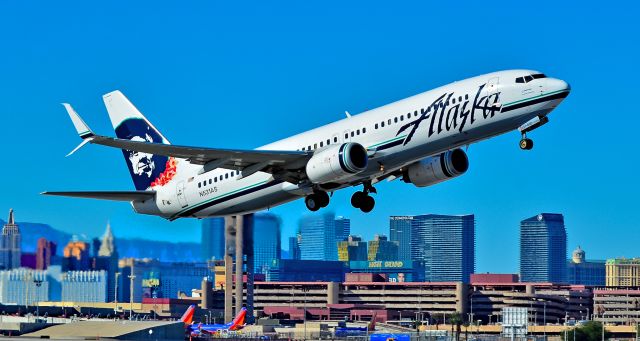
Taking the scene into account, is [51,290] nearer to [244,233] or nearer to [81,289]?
[81,289]

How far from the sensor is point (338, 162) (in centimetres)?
6644

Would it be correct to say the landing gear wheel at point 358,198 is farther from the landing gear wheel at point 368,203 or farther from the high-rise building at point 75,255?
the high-rise building at point 75,255

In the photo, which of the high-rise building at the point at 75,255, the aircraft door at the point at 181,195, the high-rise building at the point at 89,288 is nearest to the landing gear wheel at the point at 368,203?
the aircraft door at the point at 181,195

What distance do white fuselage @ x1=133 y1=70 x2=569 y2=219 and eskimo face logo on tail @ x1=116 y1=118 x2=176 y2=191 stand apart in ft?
29.8

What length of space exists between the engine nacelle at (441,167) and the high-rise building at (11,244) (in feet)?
113

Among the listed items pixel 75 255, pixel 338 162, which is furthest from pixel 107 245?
pixel 338 162

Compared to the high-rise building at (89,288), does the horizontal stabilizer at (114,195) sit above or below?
above

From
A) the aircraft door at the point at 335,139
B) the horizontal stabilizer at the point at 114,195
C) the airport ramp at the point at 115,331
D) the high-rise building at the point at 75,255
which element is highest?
the aircraft door at the point at 335,139

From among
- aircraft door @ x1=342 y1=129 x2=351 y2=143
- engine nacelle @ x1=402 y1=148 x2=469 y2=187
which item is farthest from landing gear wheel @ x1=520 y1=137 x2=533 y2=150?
aircraft door @ x1=342 y1=129 x2=351 y2=143

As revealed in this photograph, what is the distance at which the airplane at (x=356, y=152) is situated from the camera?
6456 centimetres

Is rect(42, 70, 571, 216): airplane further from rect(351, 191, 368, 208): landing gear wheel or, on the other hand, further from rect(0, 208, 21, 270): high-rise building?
rect(0, 208, 21, 270): high-rise building

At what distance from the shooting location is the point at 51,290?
10669 cm

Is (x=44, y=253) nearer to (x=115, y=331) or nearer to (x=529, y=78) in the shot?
(x=115, y=331)

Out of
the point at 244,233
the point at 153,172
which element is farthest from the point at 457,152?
the point at 244,233
